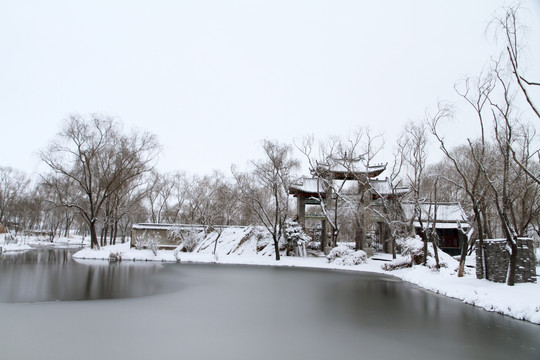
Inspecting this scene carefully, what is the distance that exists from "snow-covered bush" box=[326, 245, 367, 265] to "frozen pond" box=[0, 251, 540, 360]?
429 inches

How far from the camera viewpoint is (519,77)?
33.9 feet

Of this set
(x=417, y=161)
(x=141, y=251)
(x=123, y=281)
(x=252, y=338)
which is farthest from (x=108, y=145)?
(x=252, y=338)

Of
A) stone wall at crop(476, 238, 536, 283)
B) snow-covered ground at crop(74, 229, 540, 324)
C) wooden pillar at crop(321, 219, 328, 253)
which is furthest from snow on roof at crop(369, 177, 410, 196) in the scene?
stone wall at crop(476, 238, 536, 283)

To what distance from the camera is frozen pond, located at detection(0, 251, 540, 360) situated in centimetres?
621

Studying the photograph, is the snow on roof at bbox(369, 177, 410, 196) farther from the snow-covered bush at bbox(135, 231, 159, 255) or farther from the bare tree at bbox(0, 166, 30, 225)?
the bare tree at bbox(0, 166, 30, 225)

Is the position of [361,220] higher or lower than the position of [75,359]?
higher

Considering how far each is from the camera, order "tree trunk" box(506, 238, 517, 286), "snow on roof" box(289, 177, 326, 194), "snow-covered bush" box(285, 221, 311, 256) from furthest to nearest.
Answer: "snow on roof" box(289, 177, 326, 194) < "snow-covered bush" box(285, 221, 311, 256) < "tree trunk" box(506, 238, 517, 286)

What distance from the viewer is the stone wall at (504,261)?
41.8 feet

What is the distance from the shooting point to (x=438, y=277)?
55.0ft

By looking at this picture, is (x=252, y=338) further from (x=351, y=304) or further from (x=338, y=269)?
(x=338, y=269)

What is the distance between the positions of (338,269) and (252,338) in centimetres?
Result: 1704

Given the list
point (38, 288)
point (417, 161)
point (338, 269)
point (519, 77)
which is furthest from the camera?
point (338, 269)

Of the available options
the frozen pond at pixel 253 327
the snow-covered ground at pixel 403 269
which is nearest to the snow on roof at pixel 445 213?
the snow-covered ground at pixel 403 269

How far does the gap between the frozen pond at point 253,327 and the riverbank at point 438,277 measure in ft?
1.86
